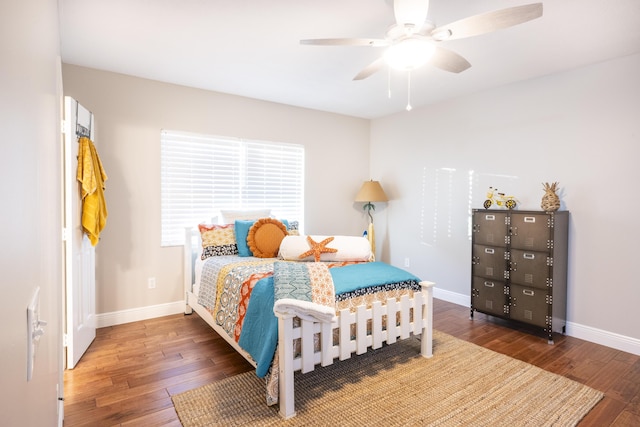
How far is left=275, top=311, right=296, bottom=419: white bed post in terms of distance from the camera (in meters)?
1.98

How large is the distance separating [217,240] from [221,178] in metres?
0.88

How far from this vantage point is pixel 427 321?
8.96 feet

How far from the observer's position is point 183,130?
378cm

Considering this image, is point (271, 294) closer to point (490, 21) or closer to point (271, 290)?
point (271, 290)

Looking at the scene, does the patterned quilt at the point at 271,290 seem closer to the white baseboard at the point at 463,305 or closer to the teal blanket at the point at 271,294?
the teal blanket at the point at 271,294

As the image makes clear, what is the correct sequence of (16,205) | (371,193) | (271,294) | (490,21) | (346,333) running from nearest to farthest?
1. (16,205)
2. (490,21)
3. (271,294)
4. (346,333)
5. (371,193)

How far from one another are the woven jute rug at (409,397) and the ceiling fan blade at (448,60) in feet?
7.13

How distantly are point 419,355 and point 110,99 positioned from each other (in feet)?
12.3

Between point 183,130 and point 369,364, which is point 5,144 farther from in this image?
point 183,130

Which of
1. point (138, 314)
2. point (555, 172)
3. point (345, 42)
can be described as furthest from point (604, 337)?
point (138, 314)

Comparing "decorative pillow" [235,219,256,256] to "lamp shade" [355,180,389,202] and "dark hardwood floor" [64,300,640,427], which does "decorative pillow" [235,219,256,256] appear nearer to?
"dark hardwood floor" [64,300,640,427]

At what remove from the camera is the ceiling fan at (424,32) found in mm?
1693

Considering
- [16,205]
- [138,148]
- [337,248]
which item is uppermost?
[138,148]

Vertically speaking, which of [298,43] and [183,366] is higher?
[298,43]
